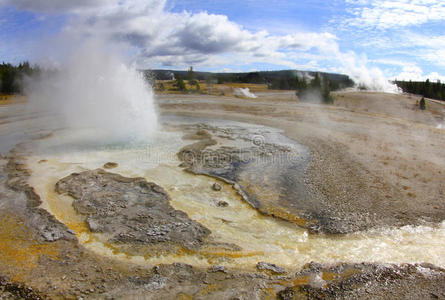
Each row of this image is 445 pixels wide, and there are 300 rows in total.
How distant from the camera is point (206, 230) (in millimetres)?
6125

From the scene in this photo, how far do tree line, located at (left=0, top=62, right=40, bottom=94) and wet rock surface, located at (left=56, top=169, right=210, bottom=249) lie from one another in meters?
31.2

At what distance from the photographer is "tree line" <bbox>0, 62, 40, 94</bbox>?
32.8 meters

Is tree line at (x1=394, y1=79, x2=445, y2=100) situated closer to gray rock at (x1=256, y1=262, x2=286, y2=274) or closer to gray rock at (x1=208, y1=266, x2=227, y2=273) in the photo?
gray rock at (x1=256, y1=262, x2=286, y2=274)

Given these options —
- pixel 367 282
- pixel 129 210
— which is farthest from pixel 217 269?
pixel 129 210

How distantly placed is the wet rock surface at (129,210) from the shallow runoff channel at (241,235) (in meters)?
0.24

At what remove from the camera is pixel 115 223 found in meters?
6.29

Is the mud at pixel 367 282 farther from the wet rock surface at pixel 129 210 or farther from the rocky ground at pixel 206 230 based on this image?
the wet rock surface at pixel 129 210

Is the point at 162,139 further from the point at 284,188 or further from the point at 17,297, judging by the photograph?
the point at 17,297

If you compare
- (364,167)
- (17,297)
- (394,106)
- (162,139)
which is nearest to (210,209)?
(17,297)

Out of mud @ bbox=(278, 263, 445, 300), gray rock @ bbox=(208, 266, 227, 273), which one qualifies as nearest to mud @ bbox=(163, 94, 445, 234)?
mud @ bbox=(278, 263, 445, 300)

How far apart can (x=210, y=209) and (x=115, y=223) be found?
6.80 ft

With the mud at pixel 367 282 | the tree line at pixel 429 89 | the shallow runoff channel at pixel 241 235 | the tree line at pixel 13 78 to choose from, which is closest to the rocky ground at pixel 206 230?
the mud at pixel 367 282

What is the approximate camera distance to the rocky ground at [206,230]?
4.52 metres

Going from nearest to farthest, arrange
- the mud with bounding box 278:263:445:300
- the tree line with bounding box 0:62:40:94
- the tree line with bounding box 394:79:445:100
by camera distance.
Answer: the mud with bounding box 278:263:445:300
the tree line with bounding box 0:62:40:94
the tree line with bounding box 394:79:445:100
